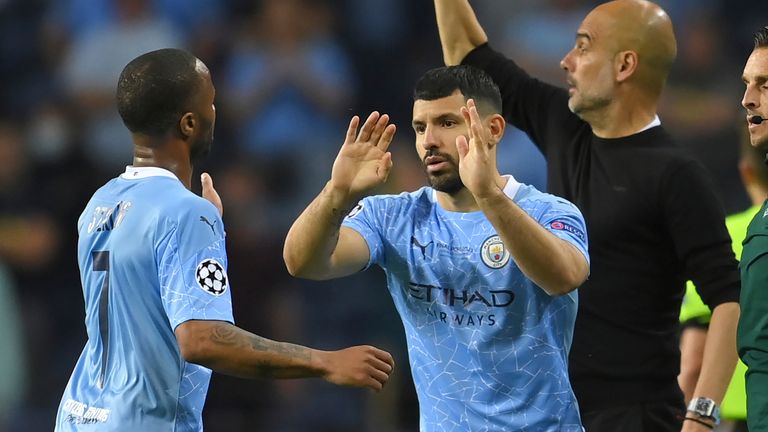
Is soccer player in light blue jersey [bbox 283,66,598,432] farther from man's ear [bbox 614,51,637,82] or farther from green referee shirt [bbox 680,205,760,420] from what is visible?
green referee shirt [bbox 680,205,760,420]

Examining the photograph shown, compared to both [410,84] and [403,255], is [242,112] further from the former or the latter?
[403,255]

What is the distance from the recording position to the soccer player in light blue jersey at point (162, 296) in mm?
3781

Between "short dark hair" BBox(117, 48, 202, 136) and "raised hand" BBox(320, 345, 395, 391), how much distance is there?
35.7 inches

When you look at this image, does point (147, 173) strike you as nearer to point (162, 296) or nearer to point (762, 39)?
point (162, 296)

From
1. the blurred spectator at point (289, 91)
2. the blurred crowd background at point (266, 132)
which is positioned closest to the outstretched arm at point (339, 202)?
the blurred crowd background at point (266, 132)

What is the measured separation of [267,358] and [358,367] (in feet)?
0.89

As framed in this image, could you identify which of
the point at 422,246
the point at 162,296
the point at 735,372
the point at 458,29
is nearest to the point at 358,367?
the point at 162,296

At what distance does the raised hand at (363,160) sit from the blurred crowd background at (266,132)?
425 cm

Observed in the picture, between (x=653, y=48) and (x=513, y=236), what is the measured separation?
74.3 inches

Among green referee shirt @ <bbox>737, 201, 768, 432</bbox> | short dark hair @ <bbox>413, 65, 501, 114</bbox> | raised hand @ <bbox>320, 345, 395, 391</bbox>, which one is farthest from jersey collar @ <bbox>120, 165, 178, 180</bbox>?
green referee shirt @ <bbox>737, 201, 768, 432</bbox>

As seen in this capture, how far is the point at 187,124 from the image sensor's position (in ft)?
13.5

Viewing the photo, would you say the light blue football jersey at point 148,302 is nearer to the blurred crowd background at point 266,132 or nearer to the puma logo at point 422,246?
the puma logo at point 422,246

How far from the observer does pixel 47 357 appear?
28.6 feet

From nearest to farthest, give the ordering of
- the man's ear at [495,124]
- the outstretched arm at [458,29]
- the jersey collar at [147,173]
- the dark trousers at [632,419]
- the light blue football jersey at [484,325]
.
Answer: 1. the jersey collar at [147,173]
2. the light blue football jersey at [484,325]
3. the man's ear at [495,124]
4. the dark trousers at [632,419]
5. the outstretched arm at [458,29]
